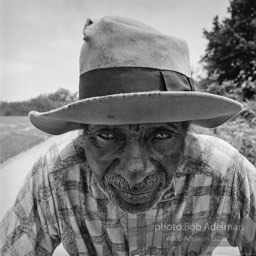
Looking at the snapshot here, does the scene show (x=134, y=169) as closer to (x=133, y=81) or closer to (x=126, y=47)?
(x=133, y=81)

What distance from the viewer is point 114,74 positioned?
1.32 metres

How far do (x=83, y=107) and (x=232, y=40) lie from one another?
2059 centimetres

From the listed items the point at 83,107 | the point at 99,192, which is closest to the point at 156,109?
the point at 83,107

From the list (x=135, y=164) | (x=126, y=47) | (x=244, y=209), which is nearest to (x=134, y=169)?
(x=135, y=164)

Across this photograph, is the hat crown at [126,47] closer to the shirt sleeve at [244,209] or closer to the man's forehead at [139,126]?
the man's forehead at [139,126]

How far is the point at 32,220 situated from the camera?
183 centimetres

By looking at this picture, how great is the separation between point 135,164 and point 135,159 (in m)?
0.02

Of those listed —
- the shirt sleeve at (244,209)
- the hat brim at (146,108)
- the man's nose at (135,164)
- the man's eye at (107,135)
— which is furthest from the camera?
the shirt sleeve at (244,209)

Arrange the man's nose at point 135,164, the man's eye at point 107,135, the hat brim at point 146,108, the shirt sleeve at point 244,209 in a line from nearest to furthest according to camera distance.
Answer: the hat brim at point 146,108
the man's nose at point 135,164
the man's eye at point 107,135
the shirt sleeve at point 244,209

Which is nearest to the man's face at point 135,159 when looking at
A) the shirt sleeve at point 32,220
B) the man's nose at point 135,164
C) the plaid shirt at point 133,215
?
the man's nose at point 135,164

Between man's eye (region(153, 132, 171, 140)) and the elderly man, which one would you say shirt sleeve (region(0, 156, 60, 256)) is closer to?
the elderly man

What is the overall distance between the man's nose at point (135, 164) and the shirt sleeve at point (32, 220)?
0.62 meters

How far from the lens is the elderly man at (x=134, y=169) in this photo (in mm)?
1339

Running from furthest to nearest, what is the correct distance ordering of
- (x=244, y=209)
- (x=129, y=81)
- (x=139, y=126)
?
1. (x=244, y=209)
2. (x=139, y=126)
3. (x=129, y=81)
